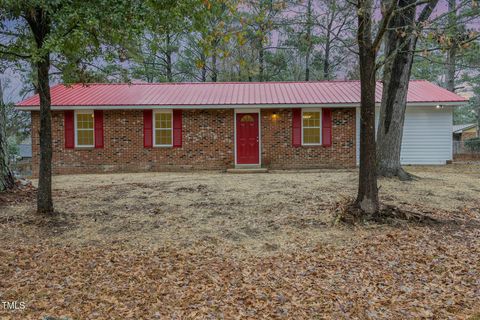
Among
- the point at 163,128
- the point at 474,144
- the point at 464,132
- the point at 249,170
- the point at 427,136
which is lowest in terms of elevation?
the point at 249,170

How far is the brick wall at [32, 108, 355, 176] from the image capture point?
42.7ft

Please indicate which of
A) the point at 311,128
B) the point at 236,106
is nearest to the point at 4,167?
the point at 236,106

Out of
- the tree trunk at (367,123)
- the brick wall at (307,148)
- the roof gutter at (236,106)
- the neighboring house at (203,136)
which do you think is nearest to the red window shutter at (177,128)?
the neighboring house at (203,136)

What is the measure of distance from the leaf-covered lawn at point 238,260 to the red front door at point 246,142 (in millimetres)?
6239

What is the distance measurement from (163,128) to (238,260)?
998cm

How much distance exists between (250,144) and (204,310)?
34.1ft

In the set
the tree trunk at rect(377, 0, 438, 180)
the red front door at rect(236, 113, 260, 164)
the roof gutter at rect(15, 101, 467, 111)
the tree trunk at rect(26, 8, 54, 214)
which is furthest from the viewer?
the red front door at rect(236, 113, 260, 164)

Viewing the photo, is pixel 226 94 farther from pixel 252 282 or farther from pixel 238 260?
pixel 252 282

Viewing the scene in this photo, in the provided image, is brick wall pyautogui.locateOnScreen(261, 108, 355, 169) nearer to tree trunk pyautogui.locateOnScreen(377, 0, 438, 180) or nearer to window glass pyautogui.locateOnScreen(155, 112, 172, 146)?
window glass pyautogui.locateOnScreen(155, 112, 172, 146)

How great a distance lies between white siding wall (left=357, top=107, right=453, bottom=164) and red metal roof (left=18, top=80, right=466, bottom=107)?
0.66 meters

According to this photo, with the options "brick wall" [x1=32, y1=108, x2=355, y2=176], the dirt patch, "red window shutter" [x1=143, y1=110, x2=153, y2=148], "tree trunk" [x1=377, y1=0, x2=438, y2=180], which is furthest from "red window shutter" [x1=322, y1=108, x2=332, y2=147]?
the dirt patch

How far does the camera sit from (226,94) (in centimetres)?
1402

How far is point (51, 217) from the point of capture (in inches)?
220

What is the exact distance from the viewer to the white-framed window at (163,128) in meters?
13.1
